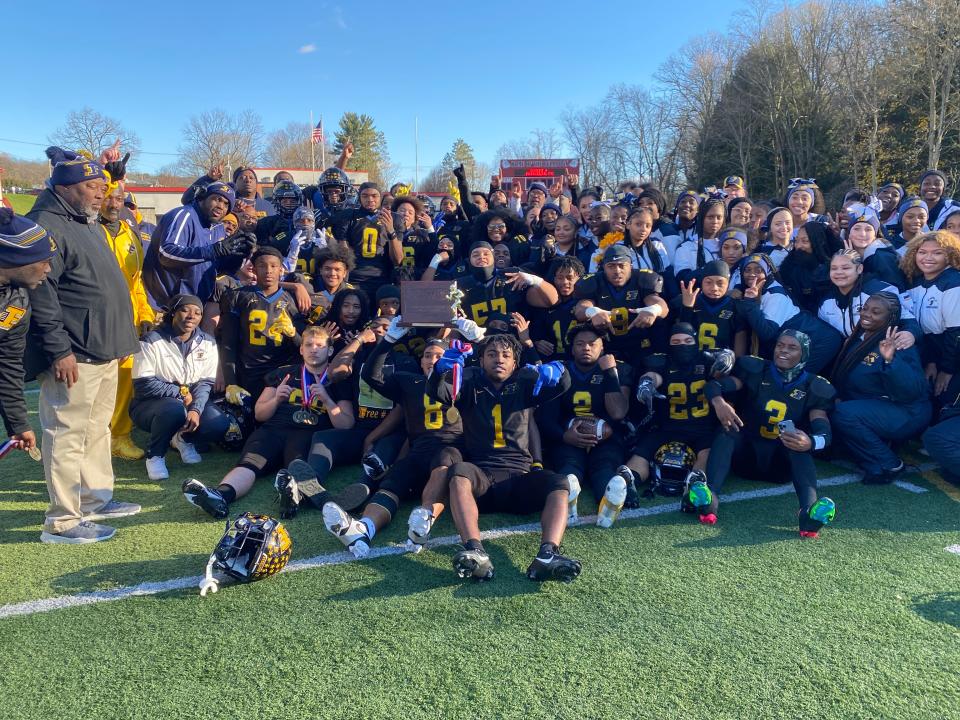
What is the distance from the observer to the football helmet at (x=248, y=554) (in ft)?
11.7

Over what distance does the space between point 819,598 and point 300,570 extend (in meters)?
3.02

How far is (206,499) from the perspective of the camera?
14.5 feet

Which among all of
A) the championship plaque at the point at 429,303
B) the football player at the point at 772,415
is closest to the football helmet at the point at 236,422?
the championship plaque at the point at 429,303

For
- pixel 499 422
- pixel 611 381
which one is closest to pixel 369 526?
pixel 499 422

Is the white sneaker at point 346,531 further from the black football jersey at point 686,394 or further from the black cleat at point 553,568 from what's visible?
the black football jersey at point 686,394

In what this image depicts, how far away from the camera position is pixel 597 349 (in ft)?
17.2

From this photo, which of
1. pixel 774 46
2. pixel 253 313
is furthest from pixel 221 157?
pixel 253 313

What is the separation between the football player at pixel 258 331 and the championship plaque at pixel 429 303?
123 cm

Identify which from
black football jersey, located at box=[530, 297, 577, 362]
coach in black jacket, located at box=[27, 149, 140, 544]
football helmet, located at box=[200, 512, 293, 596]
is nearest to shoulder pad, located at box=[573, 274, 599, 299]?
black football jersey, located at box=[530, 297, 577, 362]

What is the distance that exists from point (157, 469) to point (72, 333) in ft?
5.46

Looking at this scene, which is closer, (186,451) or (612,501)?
(612,501)

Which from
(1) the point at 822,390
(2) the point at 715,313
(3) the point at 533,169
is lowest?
(1) the point at 822,390

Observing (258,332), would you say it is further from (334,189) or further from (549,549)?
(549,549)

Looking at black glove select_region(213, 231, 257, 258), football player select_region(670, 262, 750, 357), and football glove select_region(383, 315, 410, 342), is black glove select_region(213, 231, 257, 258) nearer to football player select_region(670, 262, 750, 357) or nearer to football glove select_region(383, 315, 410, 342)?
football glove select_region(383, 315, 410, 342)
